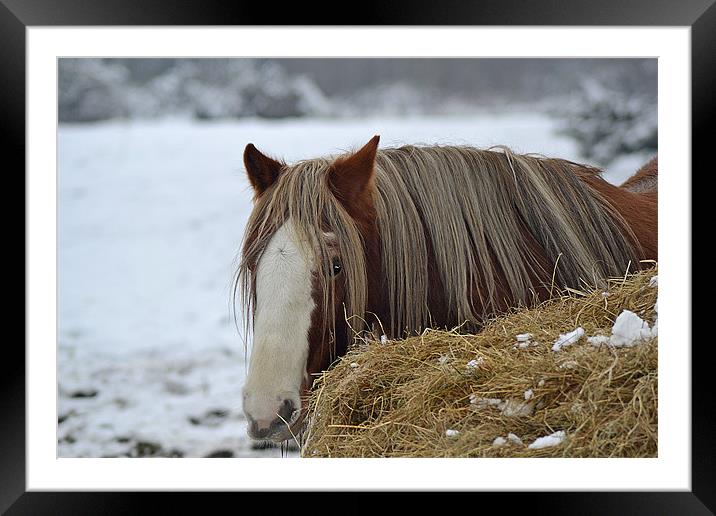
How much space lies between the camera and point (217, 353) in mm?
6367

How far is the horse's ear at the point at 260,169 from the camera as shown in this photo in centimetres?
250

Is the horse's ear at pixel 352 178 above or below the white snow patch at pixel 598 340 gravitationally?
above

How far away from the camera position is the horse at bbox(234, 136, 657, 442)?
229cm

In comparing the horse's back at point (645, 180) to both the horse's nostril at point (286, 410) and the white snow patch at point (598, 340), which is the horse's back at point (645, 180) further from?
the horse's nostril at point (286, 410)

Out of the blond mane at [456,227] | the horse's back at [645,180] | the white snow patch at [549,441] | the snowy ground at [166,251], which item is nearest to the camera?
the white snow patch at [549,441]

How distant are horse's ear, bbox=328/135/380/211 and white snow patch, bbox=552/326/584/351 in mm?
840

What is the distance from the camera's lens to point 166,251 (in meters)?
7.24

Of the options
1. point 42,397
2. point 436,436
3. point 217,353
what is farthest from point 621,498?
point 217,353

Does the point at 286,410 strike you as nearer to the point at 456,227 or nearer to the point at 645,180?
the point at 456,227

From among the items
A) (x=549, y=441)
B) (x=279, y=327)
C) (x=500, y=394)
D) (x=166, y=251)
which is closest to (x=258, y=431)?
(x=279, y=327)

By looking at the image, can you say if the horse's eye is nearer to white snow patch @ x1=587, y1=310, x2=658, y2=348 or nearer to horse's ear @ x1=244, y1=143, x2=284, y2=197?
horse's ear @ x1=244, y1=143, x2=284, y2=197

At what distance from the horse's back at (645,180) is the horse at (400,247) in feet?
1.93
